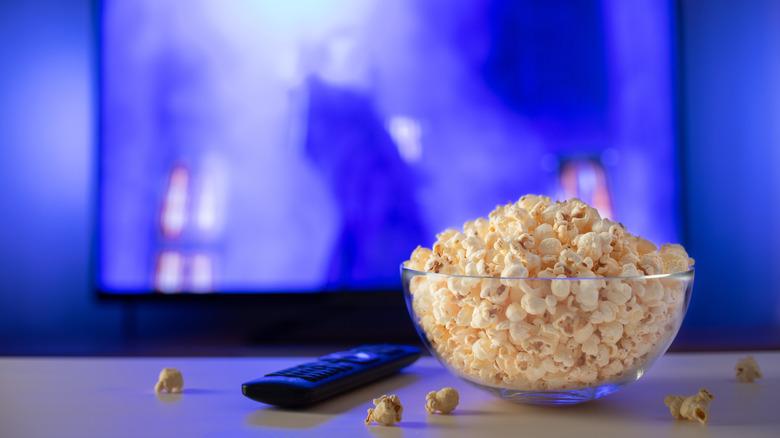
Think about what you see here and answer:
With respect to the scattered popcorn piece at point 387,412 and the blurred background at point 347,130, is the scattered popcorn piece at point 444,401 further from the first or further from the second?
the blurred background at point 347,130

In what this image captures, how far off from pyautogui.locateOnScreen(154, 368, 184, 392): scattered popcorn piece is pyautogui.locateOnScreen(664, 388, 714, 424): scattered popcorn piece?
0.47 m

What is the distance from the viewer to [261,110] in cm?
176

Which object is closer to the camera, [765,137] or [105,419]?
[105,419]

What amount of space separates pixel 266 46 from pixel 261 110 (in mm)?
167

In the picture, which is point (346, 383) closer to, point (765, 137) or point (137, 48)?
point (137, 48)

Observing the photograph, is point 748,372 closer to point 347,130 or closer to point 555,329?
point 555,329

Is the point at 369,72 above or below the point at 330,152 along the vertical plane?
above

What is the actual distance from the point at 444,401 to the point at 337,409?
0.10 metres

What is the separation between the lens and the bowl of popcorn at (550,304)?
553mm

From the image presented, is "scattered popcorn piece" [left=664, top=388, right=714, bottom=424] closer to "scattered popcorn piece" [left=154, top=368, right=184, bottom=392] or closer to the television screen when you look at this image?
"scattered popcorn piece" [left=154, top=368, right=184, bottom=392]

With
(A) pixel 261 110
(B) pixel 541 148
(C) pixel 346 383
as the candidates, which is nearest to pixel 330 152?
(A) pixel 261 110

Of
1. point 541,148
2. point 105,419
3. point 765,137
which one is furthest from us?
point 765,137

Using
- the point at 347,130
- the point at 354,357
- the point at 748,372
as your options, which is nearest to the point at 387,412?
the point at 354,357

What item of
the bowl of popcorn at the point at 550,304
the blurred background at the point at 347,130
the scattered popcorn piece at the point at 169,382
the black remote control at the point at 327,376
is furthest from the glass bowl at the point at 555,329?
the blurred background at the point at 347,130
